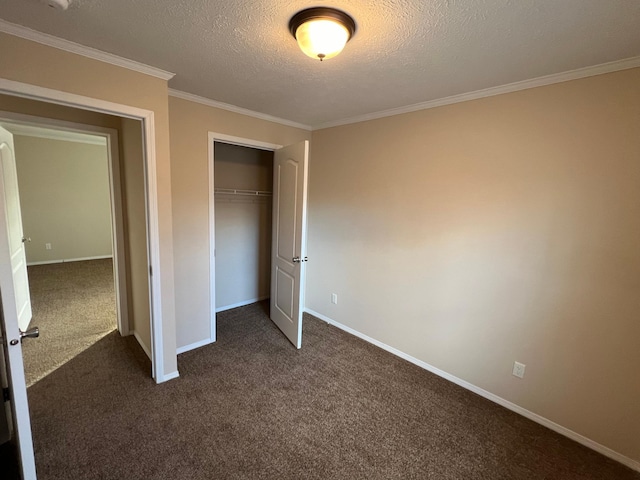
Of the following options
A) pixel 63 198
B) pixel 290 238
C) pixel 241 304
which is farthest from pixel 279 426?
pixel 63 198

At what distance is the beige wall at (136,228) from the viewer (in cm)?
237

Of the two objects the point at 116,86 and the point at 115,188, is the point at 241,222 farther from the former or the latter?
the point at 116,86

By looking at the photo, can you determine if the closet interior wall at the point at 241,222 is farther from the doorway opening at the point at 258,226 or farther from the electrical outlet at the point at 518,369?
the electrical outlet at the point at 518,369

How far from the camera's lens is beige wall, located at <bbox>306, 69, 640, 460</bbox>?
5.75ft

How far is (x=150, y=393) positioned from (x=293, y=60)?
2617mm

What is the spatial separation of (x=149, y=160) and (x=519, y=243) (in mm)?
2732

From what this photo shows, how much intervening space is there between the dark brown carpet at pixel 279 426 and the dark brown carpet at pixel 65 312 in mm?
254

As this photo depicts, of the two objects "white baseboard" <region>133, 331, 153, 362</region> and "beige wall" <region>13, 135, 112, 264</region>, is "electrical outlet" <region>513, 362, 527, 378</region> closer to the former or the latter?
"white baseboard" <region>133, 331, 153, 362</region>

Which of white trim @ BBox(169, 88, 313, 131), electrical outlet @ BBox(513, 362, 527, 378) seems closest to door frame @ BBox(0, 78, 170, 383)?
white trim @ BBox(169, 88, 313, 131)

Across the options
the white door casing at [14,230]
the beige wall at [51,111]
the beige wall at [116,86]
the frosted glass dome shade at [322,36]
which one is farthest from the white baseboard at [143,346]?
the frosted glass dome shade at [322,36]

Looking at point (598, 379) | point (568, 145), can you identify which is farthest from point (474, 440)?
point (568, 145)

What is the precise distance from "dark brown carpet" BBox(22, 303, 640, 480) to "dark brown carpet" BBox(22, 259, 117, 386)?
0.83 ft

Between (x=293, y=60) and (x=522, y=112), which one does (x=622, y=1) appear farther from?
(x=293, y=60)

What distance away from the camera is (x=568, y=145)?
1855 millimetres
